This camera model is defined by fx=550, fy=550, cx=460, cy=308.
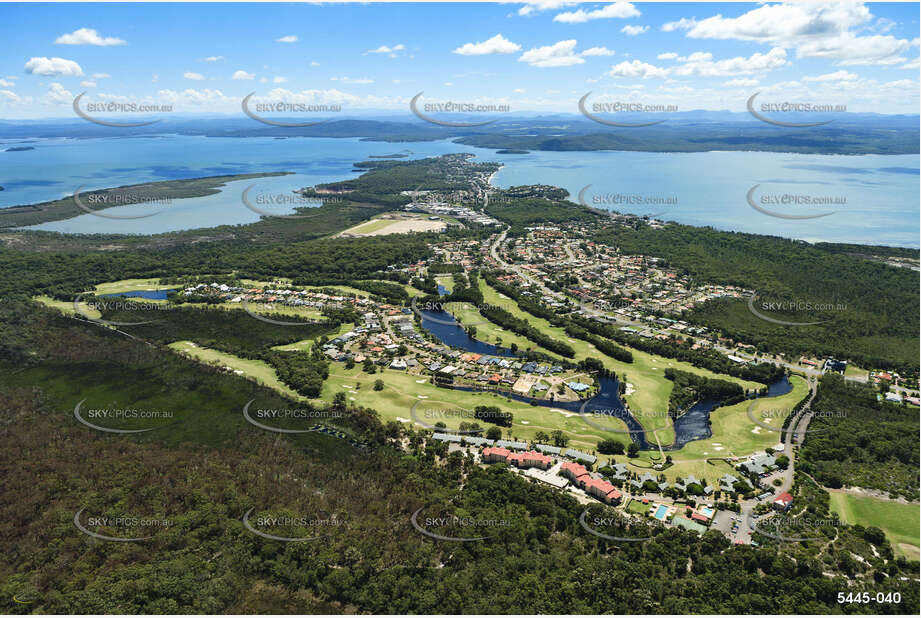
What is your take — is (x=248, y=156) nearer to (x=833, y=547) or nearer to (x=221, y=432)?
(x=221, y=432)

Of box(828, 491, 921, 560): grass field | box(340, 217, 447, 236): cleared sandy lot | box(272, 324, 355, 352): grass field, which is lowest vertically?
box(828, 491, 921, 560): grass field

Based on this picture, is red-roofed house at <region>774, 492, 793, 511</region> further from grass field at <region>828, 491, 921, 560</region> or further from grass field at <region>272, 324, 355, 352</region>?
grass field at <region>272, 324, 355, 352</region>

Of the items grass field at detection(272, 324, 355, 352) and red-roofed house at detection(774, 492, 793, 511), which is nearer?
red-roofed house at detection(774, 492, 793, 511)

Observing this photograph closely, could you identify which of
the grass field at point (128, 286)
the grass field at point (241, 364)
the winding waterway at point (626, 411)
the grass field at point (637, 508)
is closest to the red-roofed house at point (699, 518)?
the grass field at point (637, 508)

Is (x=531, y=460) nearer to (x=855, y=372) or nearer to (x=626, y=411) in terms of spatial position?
(x=626, y=411)

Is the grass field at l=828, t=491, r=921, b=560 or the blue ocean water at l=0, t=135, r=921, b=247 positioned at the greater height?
the blue ocean water at l=0, t=135, r=921, b=247

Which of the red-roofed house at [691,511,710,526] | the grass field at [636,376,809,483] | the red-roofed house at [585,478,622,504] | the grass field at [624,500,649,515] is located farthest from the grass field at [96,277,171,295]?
the red-roofed house at [691,511,710,526]

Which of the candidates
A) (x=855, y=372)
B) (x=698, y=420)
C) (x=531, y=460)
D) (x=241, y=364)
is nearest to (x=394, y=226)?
(x=241, y=364)

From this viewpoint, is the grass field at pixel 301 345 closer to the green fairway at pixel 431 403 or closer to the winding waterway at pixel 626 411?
the green fairway at pixel 431 403
